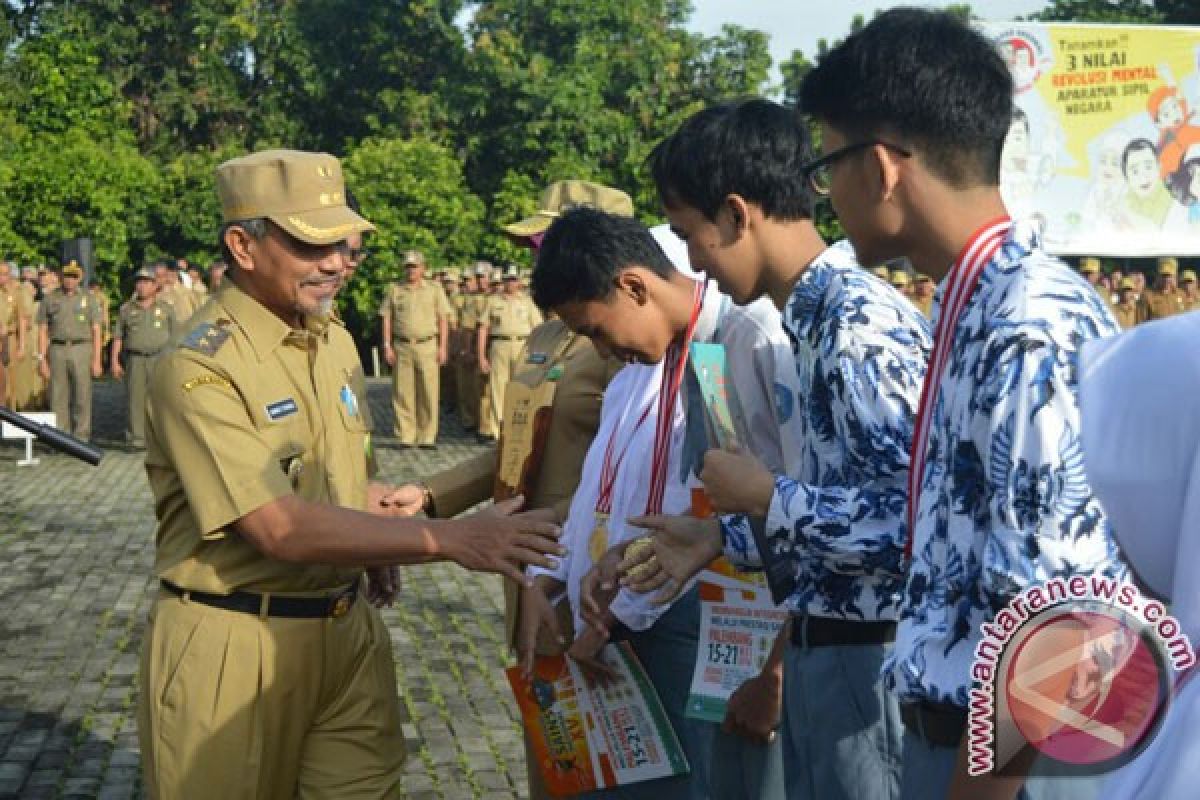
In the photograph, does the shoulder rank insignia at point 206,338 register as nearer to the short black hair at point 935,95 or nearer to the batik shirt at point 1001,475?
the short black hair at point 935,95

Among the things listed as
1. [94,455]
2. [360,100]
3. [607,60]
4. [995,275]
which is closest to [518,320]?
[94,455]

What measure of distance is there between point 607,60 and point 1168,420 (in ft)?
123

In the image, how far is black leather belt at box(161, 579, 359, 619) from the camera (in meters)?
3.43

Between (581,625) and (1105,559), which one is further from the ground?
(1105,559)

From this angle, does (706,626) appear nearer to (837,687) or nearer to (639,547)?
(639,547)

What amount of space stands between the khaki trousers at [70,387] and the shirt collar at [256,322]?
613 inches

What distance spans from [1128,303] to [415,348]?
36.5 ft

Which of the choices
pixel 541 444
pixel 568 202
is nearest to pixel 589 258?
pixel 541 444

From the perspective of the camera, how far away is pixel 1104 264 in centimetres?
3534

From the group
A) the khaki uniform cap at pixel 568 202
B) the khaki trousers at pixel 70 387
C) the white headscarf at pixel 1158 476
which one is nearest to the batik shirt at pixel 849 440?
the white headscarf at pixel 1158 476

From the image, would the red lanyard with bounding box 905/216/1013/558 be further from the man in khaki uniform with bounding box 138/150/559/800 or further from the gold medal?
the gold medal

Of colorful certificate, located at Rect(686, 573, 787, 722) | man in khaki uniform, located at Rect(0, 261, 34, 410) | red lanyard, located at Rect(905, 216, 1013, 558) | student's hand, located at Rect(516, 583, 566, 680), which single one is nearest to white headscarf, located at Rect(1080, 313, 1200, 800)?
red lanyard, located at Rect(905, 216, 1013, 558)

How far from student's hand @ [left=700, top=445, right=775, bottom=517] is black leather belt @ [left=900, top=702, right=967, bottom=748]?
551 mm

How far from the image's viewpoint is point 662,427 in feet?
11.8
